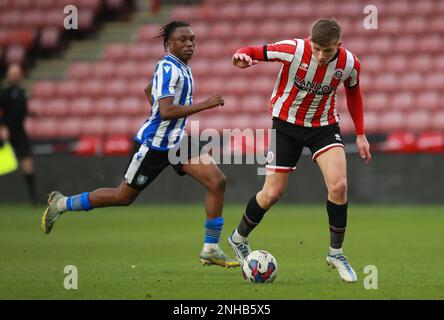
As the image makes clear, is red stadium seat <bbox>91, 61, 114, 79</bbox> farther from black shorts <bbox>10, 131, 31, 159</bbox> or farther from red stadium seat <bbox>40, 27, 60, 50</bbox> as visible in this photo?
black shorts <bbox>10, 131, 31, 159</bbox>

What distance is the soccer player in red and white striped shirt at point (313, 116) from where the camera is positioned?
709 cm

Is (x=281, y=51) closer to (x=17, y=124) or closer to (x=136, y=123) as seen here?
(x=17, y=124)

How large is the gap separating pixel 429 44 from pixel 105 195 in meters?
11.3

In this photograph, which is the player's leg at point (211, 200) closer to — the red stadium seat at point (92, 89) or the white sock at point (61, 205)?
the white sock at point (61, 205)

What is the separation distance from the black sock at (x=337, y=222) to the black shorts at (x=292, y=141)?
46 centimetres

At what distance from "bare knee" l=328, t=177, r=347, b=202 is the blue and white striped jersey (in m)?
1.42

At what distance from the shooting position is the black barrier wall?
586 inches

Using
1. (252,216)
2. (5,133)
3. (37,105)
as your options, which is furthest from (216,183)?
(37,105)

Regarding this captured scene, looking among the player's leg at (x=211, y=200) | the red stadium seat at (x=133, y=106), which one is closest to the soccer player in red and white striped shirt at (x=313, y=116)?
the player's leg at (x=211, y=200)

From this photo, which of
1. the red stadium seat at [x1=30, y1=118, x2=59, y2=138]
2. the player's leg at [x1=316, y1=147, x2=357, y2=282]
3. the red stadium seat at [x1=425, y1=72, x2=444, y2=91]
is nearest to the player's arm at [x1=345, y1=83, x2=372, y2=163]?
the player's leg at [x1=316, y1=147, x2=357, y2=282]

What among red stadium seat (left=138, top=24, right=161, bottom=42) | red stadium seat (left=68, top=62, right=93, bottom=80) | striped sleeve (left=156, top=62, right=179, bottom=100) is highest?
red stadium seat (left=138, top=24, right=161, bottom=42)

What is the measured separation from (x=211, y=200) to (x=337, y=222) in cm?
122

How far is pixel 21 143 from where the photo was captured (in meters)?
15.2
